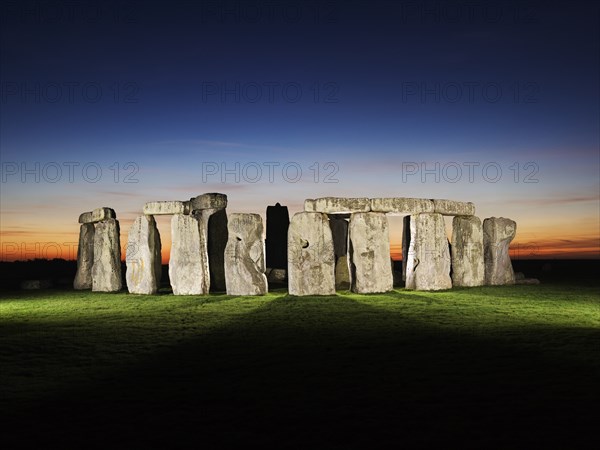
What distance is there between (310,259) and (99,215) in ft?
20.5

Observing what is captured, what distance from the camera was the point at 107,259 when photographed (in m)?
16.4

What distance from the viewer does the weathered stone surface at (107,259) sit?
16391mm

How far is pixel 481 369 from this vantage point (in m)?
5.95

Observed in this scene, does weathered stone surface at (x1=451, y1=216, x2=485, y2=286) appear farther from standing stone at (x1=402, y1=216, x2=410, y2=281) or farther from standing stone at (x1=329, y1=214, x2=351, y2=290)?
standing stone at (x1=329, y1=214, x2=351, y2=290)

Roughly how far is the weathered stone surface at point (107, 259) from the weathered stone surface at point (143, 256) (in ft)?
2.99

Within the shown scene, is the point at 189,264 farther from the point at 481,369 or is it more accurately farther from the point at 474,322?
the point at 481,369

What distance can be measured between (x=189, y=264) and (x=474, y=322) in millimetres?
7545

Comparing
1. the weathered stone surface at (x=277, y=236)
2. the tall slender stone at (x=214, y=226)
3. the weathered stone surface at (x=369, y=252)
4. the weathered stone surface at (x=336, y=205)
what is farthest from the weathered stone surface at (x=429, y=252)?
the weathered stone surface at (x=277, y=236)

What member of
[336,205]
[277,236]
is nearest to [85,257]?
[277,236]

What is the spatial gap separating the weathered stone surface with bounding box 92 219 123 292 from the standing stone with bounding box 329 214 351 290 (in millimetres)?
5563

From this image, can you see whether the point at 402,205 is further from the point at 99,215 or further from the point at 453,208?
the point at 99,215

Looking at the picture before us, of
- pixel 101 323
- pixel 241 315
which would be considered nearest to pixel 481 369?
pixel 241 315

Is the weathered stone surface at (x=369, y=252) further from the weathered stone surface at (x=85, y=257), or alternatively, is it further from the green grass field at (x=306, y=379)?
the weathered stone surface at (x=85, y=257)

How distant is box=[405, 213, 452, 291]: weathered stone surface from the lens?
15.1 m
